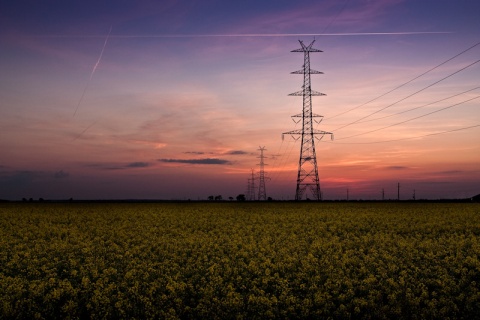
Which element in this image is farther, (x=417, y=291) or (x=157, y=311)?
(x=417, y=291)

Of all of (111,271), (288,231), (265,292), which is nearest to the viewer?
(265,292)

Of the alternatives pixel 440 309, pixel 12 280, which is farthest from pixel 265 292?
pixel 12 280

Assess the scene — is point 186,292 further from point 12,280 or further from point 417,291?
point 417,291

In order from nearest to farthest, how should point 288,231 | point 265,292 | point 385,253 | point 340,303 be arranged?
point 340,303 < point 265,292 < point 385,253 < point 288,231

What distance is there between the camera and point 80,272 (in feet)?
68.3

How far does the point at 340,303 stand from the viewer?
16.9 m

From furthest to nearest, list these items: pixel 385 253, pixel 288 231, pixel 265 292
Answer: pixel 288 231 → pixel 385 253 → pixel 265 292

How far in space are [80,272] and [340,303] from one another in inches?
441

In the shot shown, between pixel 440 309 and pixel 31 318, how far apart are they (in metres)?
13.6

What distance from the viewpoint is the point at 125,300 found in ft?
53.5

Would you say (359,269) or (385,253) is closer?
(359,269)

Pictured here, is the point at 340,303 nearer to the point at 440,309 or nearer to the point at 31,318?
the point at 440,309

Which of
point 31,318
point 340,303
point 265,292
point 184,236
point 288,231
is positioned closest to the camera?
point 31,318

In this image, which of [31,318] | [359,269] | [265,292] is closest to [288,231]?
[359,269]
